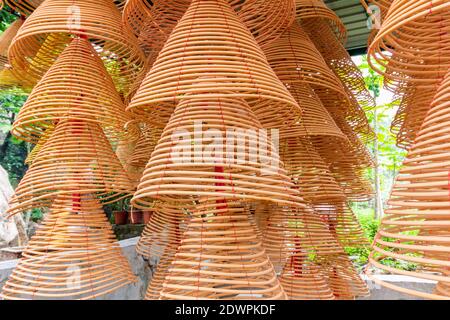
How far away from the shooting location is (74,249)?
135 cm

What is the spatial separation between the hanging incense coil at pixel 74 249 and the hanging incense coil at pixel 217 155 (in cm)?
45

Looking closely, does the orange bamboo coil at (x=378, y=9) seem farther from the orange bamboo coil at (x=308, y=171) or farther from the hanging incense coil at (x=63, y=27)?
the hanging incense coil at (x=63, y=27)

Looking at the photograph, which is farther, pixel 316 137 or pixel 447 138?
pixel 316 137

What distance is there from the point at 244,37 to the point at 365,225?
5604 mm

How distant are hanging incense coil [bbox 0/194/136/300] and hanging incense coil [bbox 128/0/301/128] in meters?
0.68

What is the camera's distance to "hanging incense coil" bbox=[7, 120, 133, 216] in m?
1.34

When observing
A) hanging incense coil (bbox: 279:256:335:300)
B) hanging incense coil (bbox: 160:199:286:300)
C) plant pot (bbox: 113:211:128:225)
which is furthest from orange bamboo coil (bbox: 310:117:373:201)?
plant pot (bbox: 113:211:128:225)

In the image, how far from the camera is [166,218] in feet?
6.63

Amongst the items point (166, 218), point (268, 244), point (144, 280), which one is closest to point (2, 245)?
point (144, 280)

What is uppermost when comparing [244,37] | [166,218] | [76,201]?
[244,37]

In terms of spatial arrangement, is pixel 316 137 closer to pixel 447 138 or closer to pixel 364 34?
pixel 447 138

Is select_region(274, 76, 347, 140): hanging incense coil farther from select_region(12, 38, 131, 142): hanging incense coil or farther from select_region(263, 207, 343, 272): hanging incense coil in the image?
select_region(12, 38, 131, 142): hanging incense coil

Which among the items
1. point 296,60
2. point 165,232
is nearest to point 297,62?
point 296,60

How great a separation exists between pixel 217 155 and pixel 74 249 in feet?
2.51
